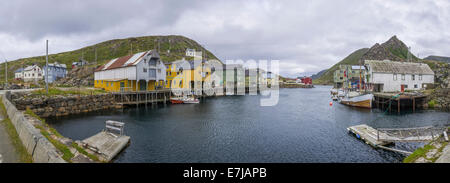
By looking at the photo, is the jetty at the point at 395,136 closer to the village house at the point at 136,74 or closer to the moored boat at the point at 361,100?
the moored boat at the point at 361,100

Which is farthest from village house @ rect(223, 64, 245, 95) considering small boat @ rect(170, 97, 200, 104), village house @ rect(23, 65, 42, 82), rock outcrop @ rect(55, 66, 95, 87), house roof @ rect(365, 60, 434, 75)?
village house @ rect(23, 65, 42, 82)

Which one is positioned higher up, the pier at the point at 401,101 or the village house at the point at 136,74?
the village house at the point at 136,74

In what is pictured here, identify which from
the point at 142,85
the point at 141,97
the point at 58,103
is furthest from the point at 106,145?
the point at 142,85

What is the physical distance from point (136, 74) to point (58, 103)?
1535cm

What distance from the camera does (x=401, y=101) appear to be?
129 feet

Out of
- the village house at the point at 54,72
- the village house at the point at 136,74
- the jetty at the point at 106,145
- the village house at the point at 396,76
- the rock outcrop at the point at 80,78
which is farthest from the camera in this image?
the village house at the point at 54,72

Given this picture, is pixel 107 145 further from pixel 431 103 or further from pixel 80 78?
pixel 80 78

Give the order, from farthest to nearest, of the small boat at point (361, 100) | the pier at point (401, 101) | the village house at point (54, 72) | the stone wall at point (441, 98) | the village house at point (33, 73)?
the village house at point (33, 73), the village house at point (54, 72), the small boat at point (361, 100), the stone wall at point (441, 98), the pier at point (401, 101)

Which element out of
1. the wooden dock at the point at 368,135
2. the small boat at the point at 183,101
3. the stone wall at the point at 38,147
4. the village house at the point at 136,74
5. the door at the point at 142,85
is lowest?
the wooden dock at the point at 368,135

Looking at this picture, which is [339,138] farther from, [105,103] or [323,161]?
[105,103]

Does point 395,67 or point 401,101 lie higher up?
point 395,67

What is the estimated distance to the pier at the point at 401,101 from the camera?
37.8 m

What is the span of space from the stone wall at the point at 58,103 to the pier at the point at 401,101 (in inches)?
2153

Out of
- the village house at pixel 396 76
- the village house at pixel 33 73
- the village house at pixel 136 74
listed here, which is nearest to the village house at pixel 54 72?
the village house at pixel 33 73
